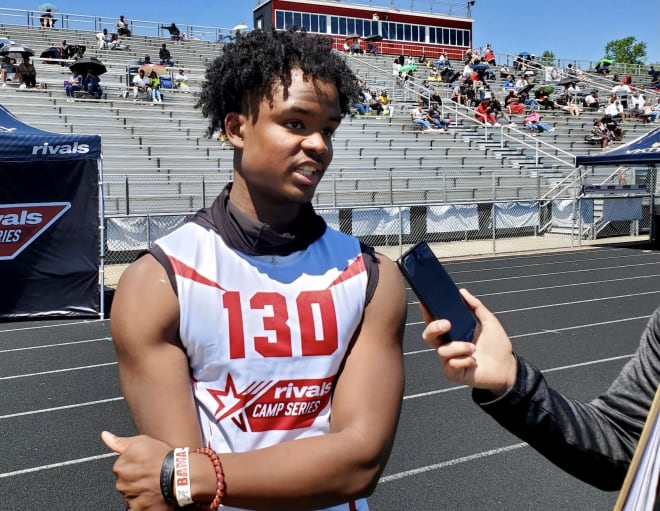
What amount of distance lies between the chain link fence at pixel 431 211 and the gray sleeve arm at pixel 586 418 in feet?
40.8

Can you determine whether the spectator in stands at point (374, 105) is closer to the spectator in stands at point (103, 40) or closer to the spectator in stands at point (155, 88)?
the spectator in stands at point (155, 88)

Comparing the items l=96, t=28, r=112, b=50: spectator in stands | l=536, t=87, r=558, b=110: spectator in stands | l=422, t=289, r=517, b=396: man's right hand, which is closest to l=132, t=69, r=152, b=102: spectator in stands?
l=96, t=28, r=112, b=50: spectator in stands

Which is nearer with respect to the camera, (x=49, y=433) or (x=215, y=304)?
(x=215, y=304)

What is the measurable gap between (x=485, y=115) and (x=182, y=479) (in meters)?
26.3

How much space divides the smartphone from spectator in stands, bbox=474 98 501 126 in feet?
82.7

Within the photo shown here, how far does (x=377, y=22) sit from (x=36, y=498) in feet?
137

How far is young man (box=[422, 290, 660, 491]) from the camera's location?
4.79 ft

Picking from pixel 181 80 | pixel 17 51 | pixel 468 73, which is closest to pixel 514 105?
pixel 468 73

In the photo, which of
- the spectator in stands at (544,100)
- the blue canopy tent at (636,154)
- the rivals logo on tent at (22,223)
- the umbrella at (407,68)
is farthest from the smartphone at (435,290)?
the spectator in stands at (544,100)

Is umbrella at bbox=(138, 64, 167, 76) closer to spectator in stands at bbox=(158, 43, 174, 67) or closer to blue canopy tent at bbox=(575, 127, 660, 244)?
spectator in stands at bbox=(158, 43, 174, 67)

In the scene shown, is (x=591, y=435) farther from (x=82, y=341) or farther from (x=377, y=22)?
(x=377, y=22)

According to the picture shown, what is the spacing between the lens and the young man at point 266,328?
53.4 inches

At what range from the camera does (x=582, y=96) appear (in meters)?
32.3

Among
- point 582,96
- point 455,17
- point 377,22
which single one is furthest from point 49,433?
point 455,17
